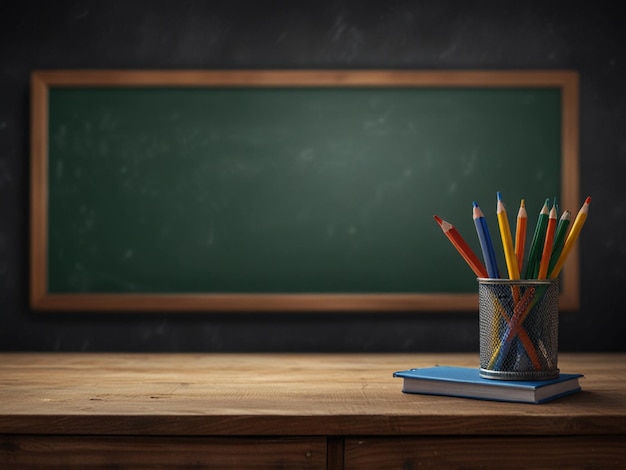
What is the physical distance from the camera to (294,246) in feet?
5.85

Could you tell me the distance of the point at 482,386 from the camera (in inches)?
43.1

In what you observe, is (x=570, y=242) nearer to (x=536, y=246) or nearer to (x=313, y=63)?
(x=536, y=246)

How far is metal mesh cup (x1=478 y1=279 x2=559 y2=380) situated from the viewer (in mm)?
1130

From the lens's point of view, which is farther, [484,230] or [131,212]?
[131,212]

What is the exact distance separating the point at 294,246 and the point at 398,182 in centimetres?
30

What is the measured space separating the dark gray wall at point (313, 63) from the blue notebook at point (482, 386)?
2.06ft

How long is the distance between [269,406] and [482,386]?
32 cm

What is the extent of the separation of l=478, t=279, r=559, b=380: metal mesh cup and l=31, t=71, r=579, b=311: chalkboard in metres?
0.62
